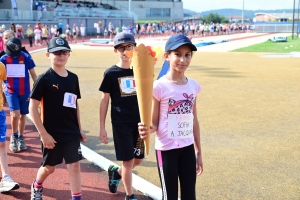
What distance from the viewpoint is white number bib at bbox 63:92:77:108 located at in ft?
13.3

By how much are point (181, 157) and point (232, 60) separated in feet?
56.9

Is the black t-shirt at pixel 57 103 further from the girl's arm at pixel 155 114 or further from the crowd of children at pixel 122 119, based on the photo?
the girl's arm at pixel 155 114

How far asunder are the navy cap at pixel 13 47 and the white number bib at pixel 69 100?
247 cm

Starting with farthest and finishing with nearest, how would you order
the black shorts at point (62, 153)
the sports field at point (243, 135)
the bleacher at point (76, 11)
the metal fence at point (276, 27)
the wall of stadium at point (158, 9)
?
the wall of stadium at point (158, 9)
the metal fence at point (276, 27)
the bleacher at point (76, 11)
the sports field at point (243, 135)
the black shorts at point (62, 153)

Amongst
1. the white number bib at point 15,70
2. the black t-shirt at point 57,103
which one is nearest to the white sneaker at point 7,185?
the black t-shirt at point 57,103

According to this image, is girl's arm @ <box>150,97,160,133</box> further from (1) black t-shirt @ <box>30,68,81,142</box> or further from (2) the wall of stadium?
(2) the wall of stadium

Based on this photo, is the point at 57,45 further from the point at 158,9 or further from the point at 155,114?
the point at 158,9

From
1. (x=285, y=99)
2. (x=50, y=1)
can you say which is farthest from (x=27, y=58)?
(x=50, y=1)

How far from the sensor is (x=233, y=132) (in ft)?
23.6

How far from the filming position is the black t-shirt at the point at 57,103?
3.98 m

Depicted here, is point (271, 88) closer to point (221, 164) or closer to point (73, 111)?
point (221, 164)

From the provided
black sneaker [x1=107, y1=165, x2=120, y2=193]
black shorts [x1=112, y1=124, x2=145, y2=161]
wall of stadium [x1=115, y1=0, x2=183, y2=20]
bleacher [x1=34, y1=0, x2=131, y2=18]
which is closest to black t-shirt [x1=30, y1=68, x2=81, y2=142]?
black shorts [x1=112, y1=124, x2=145, y2=161]

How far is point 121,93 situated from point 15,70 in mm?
2813

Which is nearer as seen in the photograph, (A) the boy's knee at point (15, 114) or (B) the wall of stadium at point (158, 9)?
(A) the boy's knee at point (15, 114)
